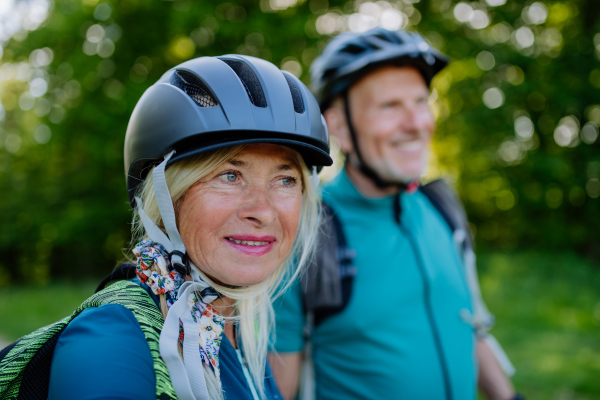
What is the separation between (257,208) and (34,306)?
9.34m

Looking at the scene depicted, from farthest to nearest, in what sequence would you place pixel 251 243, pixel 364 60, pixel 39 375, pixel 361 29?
pixel 361 29 → pixel 364 60 → pixel 251 243 → pixel 39 375

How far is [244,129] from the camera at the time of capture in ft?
4.99

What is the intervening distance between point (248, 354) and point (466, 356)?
1.26 meters

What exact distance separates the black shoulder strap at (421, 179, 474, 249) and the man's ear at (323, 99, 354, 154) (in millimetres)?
566

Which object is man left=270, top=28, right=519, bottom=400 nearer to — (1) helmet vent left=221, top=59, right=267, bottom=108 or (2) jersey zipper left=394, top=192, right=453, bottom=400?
(2) jersey zipper left=394, top=192, right=453, bottom=400

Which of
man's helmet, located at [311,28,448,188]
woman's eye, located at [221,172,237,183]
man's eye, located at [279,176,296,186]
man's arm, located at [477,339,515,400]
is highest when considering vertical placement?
man's helmet, located at [311,28,448,188]

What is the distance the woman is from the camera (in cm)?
137

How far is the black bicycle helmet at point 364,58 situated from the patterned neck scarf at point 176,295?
5.43 feet

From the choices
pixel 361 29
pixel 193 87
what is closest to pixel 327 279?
pixel 193 87

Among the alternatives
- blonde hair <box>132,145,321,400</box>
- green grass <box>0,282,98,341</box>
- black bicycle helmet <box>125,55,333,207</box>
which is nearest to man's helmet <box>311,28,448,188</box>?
blonde hair <box>132,145,321,400</box>

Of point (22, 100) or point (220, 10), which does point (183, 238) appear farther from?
point (22, 100)

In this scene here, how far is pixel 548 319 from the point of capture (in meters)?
7.56

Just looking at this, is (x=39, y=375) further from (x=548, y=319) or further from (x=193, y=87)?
(x=548, y=319)

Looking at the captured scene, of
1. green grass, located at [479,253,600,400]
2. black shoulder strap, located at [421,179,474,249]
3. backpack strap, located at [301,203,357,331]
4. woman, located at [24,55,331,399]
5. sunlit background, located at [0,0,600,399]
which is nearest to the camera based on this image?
woman, located at [24,55,331,399]
